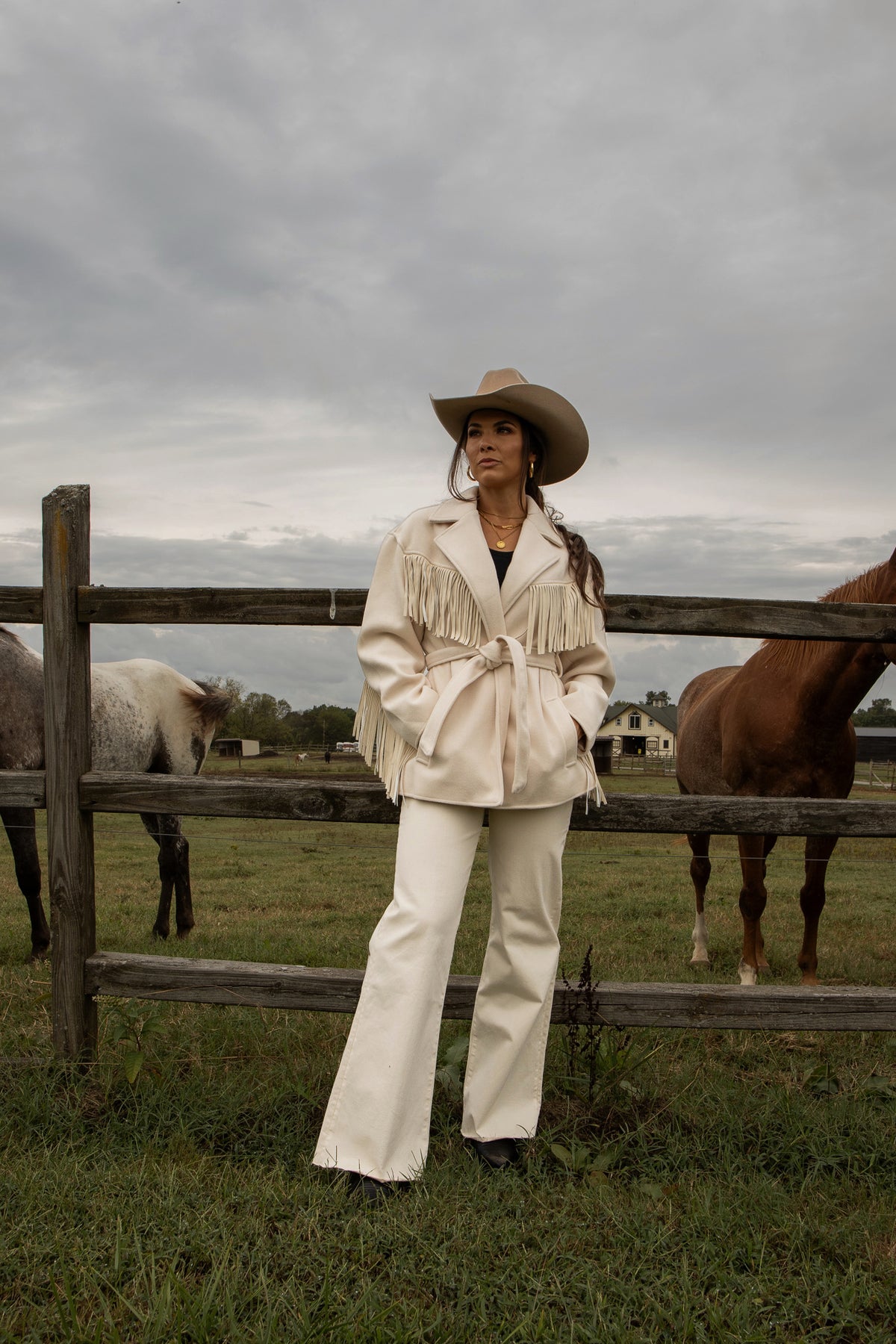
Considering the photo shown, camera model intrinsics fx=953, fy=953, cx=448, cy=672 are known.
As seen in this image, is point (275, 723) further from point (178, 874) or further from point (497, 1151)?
point (497, 1151)

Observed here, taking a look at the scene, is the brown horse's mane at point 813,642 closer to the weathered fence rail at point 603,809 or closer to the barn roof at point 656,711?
the weathered fence rail at point 603,809

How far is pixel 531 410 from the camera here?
3.05 m

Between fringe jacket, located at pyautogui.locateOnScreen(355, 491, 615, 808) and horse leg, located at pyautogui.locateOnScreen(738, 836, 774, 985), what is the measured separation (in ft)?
9.44

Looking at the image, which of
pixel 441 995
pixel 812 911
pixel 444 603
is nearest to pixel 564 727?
pixel 444 603

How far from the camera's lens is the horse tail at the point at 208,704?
7.77m

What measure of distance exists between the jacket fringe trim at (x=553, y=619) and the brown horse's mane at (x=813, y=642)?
1.90 metres

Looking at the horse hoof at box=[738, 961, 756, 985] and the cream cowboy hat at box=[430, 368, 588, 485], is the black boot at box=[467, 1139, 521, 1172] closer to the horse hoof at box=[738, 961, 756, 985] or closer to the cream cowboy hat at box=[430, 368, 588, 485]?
the cream cowboy hat at box=[430, 368, 588, 485]

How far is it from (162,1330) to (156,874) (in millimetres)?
9140

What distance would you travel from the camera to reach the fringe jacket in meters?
2.79

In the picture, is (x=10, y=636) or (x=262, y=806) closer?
(x=262, y=806)

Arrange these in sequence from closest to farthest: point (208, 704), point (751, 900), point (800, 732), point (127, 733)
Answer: point (800, 732)
point (751, 900)
point (127, 733)
point (208, 704)

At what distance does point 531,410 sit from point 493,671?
86 centimetres

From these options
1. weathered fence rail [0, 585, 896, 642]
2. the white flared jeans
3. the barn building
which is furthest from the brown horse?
the barn building

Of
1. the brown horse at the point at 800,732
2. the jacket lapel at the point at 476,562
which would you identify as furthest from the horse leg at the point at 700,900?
the jacket lapel at the point at 476,562
